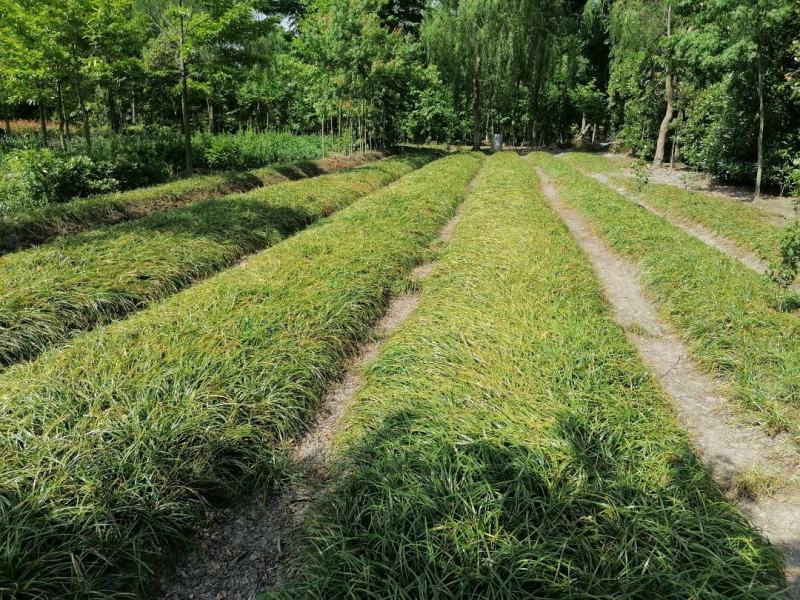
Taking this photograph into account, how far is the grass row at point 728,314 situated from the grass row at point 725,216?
0.81 m

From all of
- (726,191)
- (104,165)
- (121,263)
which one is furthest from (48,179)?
(726,191)

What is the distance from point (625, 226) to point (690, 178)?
966cm

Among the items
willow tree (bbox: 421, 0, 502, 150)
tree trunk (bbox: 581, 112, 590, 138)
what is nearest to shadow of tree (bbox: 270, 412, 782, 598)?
willow tree (bbox: 421, 0, 502, 150)

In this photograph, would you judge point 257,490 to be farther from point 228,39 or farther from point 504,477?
point 228,39

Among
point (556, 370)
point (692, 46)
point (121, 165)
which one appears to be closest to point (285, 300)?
point (556, 370)

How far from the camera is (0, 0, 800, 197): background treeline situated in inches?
417

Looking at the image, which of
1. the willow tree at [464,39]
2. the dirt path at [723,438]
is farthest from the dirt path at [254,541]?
the willow tree at [464,39]

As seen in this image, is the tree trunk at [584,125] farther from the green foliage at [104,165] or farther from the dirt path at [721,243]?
the green foliage at [104,165]

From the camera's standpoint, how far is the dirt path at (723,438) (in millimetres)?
2551

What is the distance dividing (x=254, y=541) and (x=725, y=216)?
10.2m

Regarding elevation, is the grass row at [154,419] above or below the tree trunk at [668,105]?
below

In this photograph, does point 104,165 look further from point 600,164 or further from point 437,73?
point 600,164

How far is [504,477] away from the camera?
246 centimetres

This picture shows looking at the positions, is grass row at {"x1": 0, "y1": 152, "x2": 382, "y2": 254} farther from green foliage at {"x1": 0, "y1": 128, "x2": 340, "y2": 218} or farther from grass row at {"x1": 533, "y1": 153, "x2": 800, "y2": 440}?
grass row at {"x1": 533, "y1": 153, "x2": 800, "y2": 440}
